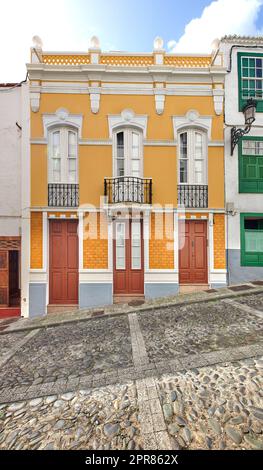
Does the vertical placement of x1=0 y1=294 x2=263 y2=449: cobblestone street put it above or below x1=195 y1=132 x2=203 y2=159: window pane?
below

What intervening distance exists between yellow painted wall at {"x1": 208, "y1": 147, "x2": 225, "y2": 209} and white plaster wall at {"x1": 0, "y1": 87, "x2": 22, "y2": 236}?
22.5ft

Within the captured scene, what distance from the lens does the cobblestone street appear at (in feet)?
7.23

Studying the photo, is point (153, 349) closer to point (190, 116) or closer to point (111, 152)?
point (111, 152)

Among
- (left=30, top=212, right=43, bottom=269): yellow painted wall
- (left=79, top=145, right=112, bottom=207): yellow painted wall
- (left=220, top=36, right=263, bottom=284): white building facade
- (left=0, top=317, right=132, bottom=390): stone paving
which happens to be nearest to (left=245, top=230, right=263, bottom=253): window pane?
(left=220, top=36, right=263, bottom=284): white building facade

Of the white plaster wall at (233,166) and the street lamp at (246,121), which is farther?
the white plaster wall at (233,166)

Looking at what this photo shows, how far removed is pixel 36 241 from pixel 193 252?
549cm

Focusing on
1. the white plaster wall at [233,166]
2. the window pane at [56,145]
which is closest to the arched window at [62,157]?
the window pane at [56,145]

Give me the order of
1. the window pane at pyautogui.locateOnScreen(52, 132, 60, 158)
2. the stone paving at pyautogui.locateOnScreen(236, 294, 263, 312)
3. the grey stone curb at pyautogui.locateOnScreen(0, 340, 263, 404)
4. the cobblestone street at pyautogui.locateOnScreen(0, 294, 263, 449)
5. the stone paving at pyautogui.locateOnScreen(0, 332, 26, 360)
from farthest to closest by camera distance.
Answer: the window pane at pyautogui.locateOnScreen(52, 132, 60, 158) → the stone paving at pyautogui.locateOnScreen(236, 294, 263, 312) → the stone paving at pyautogui.locateOnScreen(0, 332, 26, 360) → the grey stone curb at pyautogui.locateOnScreen(0, 340, 263, 404) → the cobblestone street at pyautogui.locateOnScreen(0, 294, 263, 449)

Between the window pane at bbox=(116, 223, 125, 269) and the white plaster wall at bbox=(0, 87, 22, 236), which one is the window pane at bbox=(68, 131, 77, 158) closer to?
the white plaster wall at bbox=(0, 87, 22, 236)

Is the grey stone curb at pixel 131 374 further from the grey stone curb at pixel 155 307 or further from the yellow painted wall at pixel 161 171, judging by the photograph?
the yellow painted wall at pixel 161 171

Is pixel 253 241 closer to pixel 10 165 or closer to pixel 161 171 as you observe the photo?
pixel 161 171

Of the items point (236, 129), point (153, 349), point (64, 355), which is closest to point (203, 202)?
point (236, 129)

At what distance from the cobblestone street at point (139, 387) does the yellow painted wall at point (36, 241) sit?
8.44 feet

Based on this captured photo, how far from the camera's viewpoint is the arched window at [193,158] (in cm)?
739
